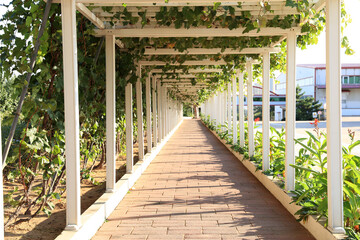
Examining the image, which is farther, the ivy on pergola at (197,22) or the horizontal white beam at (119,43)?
the horizontal white beam at (119,43)

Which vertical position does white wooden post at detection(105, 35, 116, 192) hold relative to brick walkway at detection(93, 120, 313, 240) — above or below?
above

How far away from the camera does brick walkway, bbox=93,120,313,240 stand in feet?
12.1

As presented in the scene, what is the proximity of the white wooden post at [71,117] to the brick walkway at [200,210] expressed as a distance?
523mm

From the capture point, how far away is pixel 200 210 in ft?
14.7

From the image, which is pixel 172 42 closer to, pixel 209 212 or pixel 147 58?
pixel 147 58

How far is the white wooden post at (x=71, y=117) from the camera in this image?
3166mm

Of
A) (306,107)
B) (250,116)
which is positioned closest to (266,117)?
(250,116)

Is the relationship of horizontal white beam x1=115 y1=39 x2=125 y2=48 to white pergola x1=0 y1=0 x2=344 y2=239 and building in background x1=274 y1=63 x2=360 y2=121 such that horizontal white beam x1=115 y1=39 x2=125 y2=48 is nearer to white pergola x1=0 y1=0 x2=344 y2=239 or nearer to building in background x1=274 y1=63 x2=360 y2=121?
white pergola x1=0 y1=0 x2=344 y2=239

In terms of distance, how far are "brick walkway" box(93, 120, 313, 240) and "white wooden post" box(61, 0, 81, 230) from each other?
1.72 ft

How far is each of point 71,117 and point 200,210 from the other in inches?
78.8

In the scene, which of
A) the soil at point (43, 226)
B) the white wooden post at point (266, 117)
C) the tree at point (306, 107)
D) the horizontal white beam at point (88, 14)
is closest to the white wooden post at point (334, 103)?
the horizontal white beam at point (88, 14)

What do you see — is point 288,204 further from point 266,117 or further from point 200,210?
point 266,117

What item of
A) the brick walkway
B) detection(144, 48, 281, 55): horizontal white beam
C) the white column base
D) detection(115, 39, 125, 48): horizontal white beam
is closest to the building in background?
detection(144, 48, 281, 55): horizontal white beam

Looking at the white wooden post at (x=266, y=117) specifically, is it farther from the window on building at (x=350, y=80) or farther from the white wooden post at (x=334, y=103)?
the window on building at (x=350, y=80)
